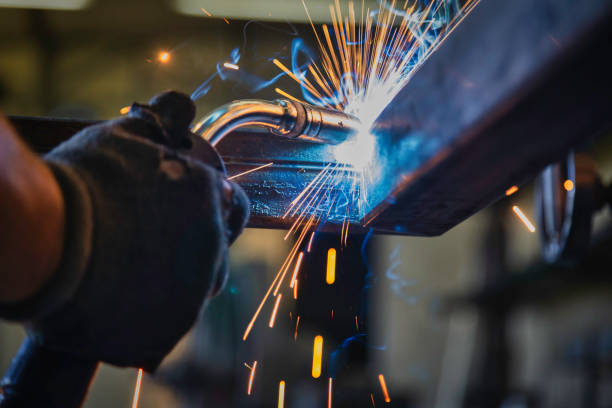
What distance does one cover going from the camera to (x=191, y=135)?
1.88 feet

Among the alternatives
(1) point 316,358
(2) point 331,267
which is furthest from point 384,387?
(2) point 331,267

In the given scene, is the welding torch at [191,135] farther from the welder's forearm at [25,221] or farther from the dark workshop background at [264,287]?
the dark workshop background at [264,287]

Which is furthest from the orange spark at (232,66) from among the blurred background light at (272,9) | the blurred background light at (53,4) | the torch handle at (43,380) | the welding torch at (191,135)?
the torch handle at (43,380)

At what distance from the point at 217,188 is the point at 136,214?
3.6 inches

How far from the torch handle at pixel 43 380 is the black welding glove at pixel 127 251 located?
8 cm

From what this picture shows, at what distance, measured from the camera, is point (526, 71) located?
378 millimetres

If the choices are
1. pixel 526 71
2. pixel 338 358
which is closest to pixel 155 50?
pixel 338 358

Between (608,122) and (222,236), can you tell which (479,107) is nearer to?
(608,122)

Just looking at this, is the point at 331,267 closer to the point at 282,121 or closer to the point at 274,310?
the point at 282,121

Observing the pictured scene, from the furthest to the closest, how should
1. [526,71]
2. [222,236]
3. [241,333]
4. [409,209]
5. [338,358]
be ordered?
[241,333]
[338,358]
[409,209]
[222,236]
[526,71]

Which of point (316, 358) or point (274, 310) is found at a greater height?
Answer: point (274, 310)

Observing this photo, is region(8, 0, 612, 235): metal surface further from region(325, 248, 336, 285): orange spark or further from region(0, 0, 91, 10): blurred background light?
region(0, 0, 91, 10): blurred background light

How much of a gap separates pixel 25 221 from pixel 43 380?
27 centimetres

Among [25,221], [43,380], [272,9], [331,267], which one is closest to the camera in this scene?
[25,221]
